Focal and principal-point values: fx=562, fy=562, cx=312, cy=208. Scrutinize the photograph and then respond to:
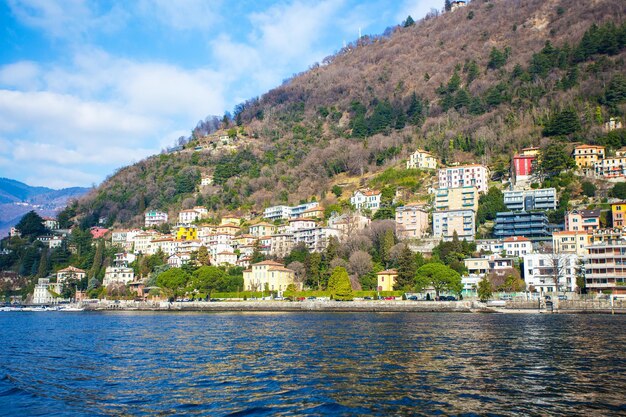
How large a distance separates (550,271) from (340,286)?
25385mm

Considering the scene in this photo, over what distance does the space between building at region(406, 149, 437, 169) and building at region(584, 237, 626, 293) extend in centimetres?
4533

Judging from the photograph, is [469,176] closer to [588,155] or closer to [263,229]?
[588,155]

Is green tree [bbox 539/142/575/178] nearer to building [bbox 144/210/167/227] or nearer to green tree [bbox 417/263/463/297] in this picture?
green tree [bbox 417/263/463/297]

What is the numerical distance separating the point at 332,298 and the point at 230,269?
25.5 meters

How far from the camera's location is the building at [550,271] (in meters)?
66.4

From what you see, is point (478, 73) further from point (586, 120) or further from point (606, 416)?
point (606, 416)

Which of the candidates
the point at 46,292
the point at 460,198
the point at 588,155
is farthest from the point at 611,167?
the point at 46,292

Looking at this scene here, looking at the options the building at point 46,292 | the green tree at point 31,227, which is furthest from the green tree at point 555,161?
the green tree at point 31,227

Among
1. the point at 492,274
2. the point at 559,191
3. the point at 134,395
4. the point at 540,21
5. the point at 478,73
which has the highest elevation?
the point at 540,21

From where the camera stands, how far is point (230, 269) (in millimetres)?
89875

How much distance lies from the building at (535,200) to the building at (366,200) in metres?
23.7

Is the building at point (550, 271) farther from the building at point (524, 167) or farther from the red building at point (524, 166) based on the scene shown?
the red building at point (524, 166)

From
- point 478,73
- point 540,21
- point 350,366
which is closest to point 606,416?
point 350,366

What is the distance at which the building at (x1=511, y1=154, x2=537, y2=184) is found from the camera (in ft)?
292
